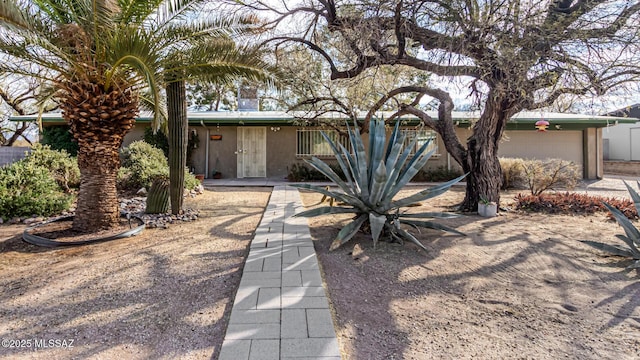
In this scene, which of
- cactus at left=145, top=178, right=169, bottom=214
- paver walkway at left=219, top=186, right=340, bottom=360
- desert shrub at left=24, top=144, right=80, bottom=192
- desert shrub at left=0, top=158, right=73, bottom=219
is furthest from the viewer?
desert shrub at left=24, top=144, right=80, bottom=192

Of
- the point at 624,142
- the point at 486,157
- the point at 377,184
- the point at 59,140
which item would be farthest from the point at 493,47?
the point at 624,142

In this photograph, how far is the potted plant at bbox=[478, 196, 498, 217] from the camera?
669 centimetres

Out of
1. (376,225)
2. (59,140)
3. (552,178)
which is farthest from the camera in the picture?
(59,140)

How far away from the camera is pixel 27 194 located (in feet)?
21.9

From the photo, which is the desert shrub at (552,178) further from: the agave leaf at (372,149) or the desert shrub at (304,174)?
the desert shrub at (304,174)

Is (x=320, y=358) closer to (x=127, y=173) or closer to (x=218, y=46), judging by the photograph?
(x=218, y=46)

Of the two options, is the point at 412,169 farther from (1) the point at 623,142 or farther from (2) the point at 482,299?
(1) the point at 623,142

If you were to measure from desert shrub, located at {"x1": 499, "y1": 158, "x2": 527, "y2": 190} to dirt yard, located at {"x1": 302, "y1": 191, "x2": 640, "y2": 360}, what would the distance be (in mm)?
6570

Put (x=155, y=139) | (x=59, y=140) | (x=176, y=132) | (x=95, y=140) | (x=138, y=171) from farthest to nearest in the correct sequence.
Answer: (x=155, y=139), (x=59, y=140), (x=138, y=171), (x=176, y=132), (x=95, y=140)

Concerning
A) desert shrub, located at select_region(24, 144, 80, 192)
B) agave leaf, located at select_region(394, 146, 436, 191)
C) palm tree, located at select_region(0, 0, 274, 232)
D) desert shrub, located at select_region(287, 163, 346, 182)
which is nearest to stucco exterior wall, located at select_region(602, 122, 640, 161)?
desert shrub, located at select_region(287, 163, 346, 182)

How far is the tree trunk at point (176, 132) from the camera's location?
668 cm

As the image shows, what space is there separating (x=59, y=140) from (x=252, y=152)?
7300mm

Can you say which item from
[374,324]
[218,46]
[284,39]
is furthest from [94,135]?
[374,324]

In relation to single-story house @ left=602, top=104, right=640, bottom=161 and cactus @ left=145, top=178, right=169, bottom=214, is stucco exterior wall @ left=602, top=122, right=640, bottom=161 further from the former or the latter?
cactus @ left=145, top=178, right=169, bottom=214
